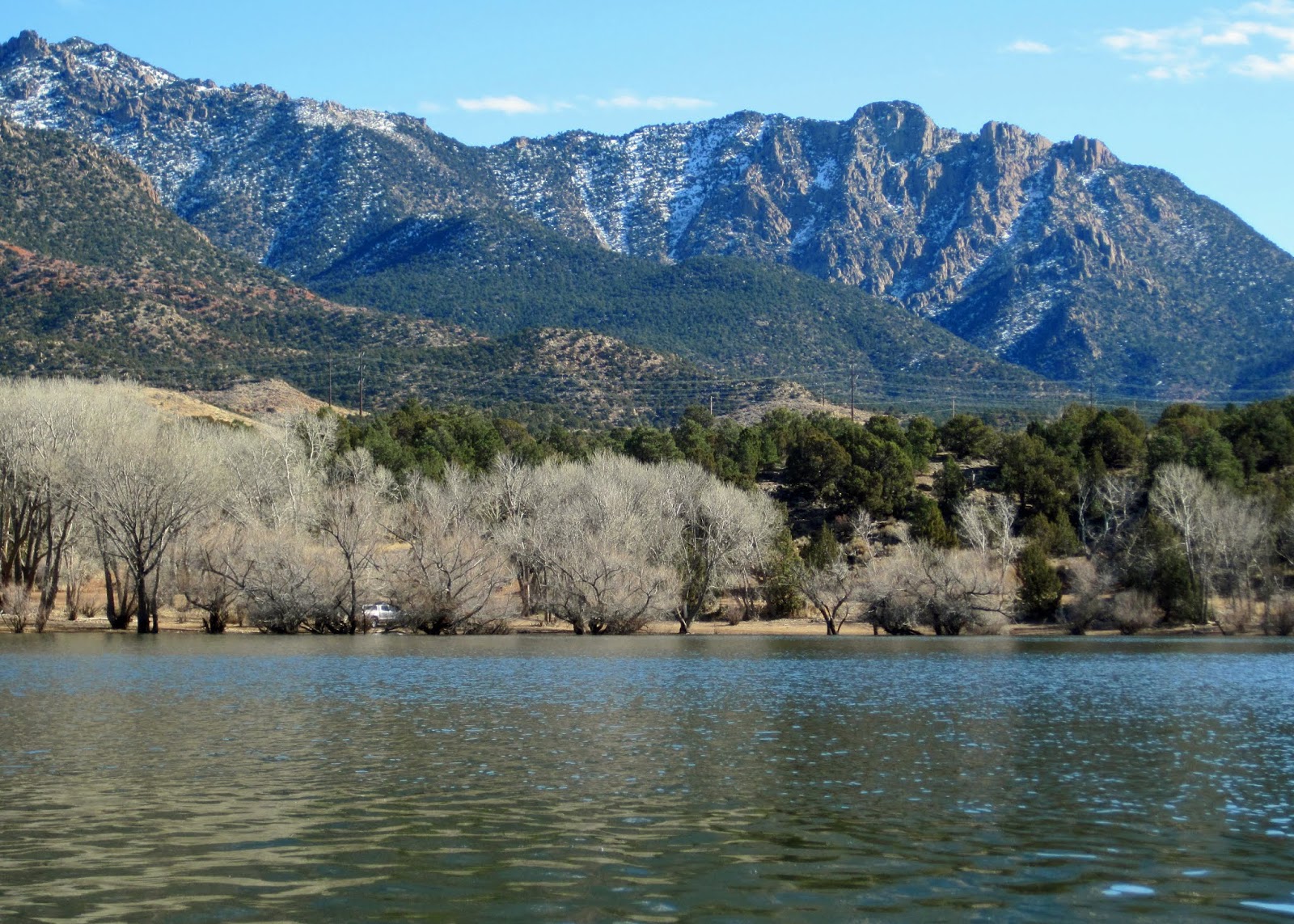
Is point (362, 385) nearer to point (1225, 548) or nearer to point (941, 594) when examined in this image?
point (941, 594)

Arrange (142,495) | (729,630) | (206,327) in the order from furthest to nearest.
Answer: (206,327) < (729,630) < (142,495)

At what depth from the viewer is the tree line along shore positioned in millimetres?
→ 68000

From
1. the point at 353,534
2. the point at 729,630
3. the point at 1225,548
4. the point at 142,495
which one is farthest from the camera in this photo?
the point at 729,630

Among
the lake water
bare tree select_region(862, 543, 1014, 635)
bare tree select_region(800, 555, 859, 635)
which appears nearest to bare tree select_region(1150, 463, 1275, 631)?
bare tree select_region(862, 543, 1014, 635)

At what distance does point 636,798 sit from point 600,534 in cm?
5346

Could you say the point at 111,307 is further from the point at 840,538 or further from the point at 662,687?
the point at 662,687

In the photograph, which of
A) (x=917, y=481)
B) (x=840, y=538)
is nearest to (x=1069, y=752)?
(x=840, y=538)

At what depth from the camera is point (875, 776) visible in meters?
23.2

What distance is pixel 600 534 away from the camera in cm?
7419

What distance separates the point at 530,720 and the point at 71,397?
160ft

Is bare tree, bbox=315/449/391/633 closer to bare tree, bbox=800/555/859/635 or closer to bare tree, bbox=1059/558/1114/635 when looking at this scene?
bare tree, bbox=800/555/859/635

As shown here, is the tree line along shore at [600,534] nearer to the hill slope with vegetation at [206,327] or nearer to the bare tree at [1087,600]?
the bare tree at [1087,600]

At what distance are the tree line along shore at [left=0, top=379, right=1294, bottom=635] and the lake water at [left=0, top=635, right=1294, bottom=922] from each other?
1033 inches

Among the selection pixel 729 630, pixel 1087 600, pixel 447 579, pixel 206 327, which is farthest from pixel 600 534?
pixel 206 327
